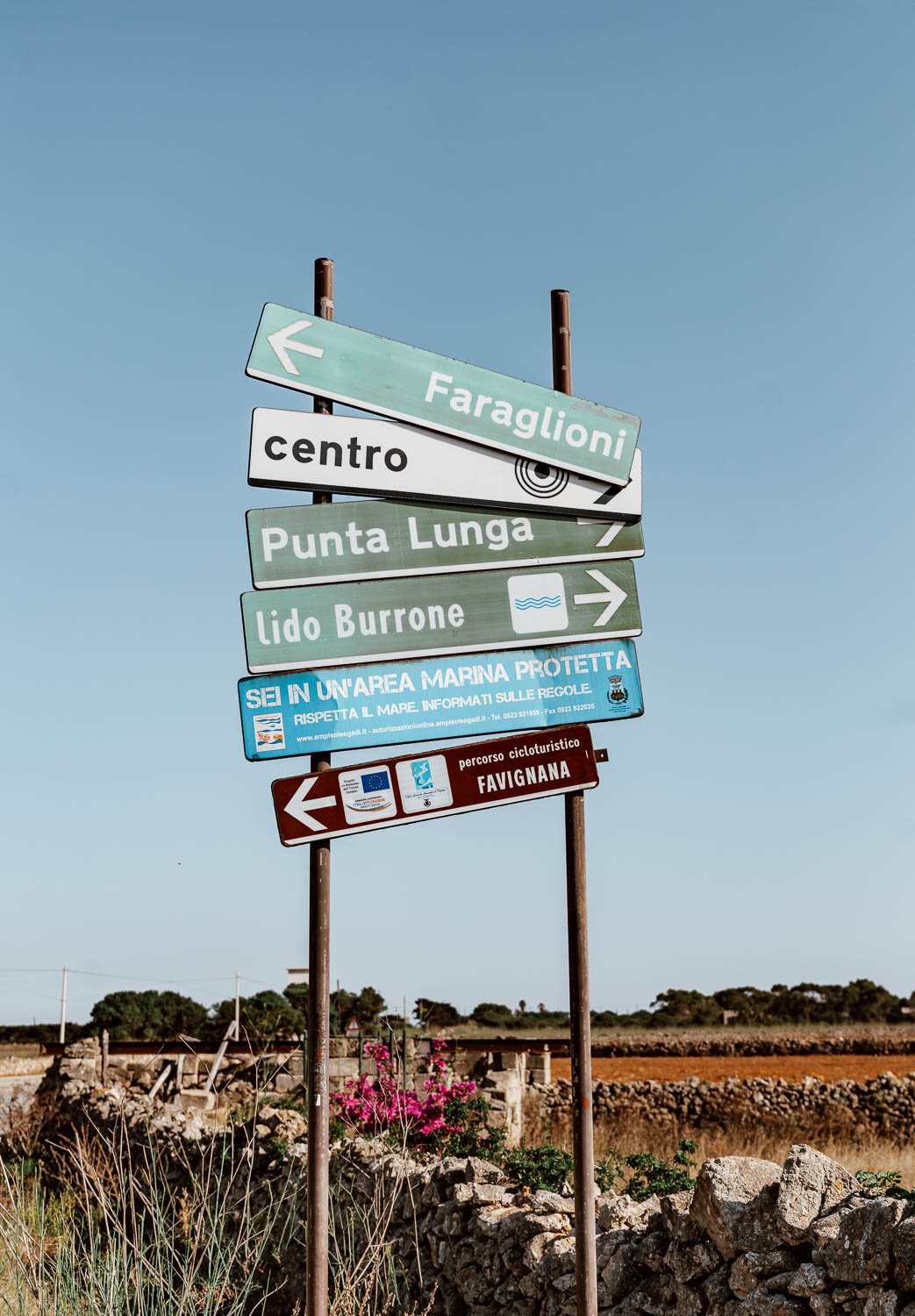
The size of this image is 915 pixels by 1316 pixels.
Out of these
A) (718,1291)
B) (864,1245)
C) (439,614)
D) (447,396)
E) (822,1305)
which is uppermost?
(447,396)

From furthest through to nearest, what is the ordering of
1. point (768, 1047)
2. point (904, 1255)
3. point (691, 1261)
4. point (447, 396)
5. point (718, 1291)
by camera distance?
point (768, 1047) → point (447, 396) → point (691, 1261) → point (718, 1291) → point (904, 1255)

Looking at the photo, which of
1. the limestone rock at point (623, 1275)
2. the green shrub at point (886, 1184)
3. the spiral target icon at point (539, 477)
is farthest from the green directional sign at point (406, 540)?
the limestone rock at point (623, 1275)

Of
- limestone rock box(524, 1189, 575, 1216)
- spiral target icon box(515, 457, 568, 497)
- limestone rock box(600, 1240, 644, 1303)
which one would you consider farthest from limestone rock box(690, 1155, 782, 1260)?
spiral target icon box(515, 457, 568, 497)

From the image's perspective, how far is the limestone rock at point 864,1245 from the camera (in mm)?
3732

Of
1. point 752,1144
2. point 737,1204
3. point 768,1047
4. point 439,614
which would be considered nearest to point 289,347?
point 439,614

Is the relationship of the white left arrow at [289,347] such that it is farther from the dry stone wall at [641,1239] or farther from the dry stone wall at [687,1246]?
the dry stone wall at [687,1246]

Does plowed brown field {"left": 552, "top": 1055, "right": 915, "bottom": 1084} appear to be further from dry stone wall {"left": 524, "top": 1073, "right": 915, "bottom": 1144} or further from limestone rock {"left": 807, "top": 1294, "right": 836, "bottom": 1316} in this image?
limestone rock {"left": 807, "top": 1294, "right": 836, "bottom": 1316}

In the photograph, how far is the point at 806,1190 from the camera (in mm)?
4227

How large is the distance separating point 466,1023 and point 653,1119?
2787 cm

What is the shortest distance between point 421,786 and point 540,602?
1.02m

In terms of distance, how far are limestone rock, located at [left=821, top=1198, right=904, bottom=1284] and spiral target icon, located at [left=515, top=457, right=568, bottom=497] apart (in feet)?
10.5

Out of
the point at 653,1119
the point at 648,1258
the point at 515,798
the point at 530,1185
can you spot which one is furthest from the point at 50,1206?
the point at 653,1119

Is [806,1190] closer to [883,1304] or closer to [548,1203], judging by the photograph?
[883,1304]

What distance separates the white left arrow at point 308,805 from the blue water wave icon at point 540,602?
122 centimetres
